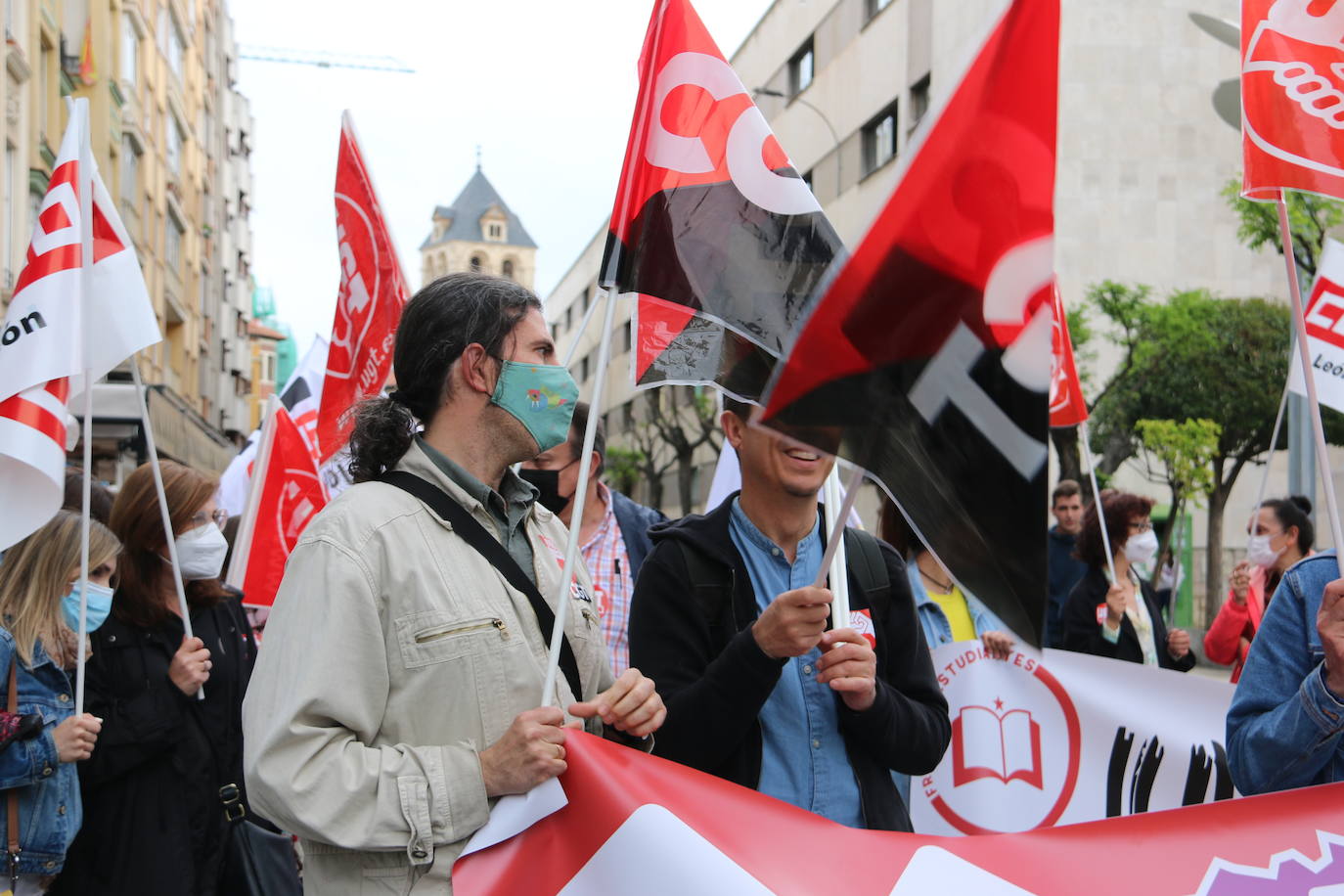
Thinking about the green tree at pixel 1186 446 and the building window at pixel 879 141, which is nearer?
the green tree at pixel 1186 446

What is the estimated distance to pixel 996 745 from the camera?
5168 millimetres

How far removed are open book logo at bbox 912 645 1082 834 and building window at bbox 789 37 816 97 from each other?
3270cm

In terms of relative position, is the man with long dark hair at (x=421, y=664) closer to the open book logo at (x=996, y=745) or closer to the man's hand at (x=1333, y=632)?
the man's hand at (x=1333, y=632)

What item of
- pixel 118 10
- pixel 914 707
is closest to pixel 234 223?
pixel 118 10

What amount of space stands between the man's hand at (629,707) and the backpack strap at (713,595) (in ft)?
1.64

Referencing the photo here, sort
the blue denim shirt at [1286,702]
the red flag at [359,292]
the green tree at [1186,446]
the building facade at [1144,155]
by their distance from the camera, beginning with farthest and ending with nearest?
the building facade at [1144,155] → the green tree at [1186,446] → the red flag at [359,292] → the blue denim shirt at [1286,702]

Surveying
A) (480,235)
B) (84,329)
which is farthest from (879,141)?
(480,235)

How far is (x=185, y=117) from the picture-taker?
40.2 meters

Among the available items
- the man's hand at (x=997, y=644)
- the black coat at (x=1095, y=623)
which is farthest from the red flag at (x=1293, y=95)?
the black coat at (x=1095, y=623)

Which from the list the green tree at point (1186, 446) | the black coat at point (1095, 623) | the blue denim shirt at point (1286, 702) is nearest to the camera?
the blue denim shirt at point (1286, 702)

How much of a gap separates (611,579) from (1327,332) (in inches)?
118

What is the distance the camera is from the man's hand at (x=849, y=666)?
8.80 ft

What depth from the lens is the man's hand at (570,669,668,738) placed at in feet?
7.88

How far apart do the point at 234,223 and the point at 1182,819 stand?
61185mm
